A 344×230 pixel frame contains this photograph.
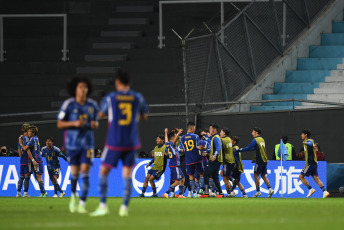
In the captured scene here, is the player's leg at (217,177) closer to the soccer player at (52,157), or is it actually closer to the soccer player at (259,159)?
the soccer player at (259,159)

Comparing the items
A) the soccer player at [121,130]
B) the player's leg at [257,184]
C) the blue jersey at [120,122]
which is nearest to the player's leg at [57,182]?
the player's leg at [257,184]

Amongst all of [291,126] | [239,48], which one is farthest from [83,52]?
[291,126]

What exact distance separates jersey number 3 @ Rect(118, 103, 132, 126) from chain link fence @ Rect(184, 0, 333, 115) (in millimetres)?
13488

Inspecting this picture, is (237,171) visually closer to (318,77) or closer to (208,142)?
(208,142)

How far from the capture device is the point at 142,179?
2556 cm

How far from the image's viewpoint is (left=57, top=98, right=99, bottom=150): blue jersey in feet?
44.1

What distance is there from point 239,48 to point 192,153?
500 cm

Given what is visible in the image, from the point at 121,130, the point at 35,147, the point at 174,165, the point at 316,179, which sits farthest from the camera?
the point at 35,147

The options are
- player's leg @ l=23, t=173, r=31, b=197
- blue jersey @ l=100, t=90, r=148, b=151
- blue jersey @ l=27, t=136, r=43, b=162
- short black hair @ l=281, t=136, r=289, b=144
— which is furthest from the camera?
short black hair @ l=281, t=136, r=289, b=144

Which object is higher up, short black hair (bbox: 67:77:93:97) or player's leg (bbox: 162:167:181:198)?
short black hair (bbox: 67:77:93:97)

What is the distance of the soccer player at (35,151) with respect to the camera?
24.1 m

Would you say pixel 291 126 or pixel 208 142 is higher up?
pixel 291 126

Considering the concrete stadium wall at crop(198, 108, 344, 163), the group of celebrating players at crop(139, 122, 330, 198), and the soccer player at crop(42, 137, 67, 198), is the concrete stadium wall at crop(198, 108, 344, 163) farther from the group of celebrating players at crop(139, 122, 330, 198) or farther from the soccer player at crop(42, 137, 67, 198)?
the soccer player at crop(42, 137, 67, 198)

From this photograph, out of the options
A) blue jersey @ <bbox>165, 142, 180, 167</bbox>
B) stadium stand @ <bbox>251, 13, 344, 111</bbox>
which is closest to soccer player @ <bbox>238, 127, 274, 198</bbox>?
blue jersey @ <bbox>165, 142, 180, 167</bbox>
